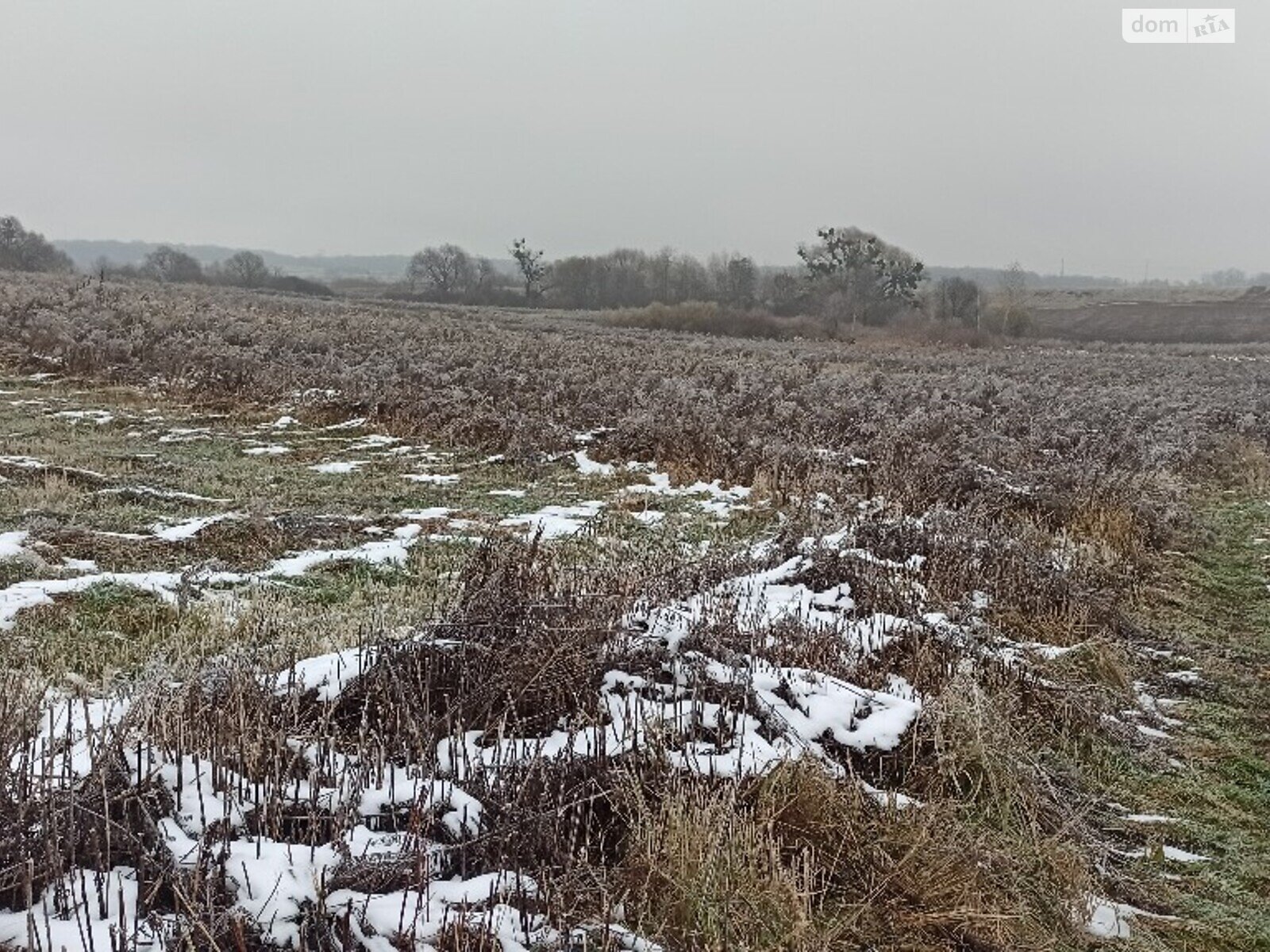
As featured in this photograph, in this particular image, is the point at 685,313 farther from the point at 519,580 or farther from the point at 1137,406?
the point at 519,580

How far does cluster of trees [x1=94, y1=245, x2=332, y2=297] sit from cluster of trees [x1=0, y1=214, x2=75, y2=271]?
4.99m

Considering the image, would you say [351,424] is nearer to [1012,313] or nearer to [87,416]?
[87,416]

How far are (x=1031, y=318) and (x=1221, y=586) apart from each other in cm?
A: 6888

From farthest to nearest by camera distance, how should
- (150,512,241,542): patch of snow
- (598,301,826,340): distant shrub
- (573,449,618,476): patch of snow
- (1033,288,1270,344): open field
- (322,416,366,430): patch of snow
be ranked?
1. (1033,288,1270,344): open field
2. (598,301,826,340): distant shrub
3. (322,416,366,430): patch of snow
4. (573,449,618,476): patch of snow
5. (150,512,241,542): patch of snow

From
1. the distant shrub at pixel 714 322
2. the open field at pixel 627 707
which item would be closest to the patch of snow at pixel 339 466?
the open field at pixel 627 707

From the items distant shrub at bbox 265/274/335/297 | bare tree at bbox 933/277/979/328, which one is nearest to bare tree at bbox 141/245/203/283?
distant shrub at bbox 265/274/335/297

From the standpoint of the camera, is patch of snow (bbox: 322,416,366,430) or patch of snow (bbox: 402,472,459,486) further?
patch of snow (bbox: 322,416,366,430)

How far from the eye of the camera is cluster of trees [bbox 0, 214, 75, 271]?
212ft

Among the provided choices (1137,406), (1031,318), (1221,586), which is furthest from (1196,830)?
(1031,318)

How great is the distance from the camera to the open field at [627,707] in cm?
314

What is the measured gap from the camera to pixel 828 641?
539 centimetres

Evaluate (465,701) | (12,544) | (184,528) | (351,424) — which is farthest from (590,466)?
(465,701)

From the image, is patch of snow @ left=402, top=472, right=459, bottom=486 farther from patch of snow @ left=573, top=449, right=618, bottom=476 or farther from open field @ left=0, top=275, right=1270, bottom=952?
patch of snow @ left=573, top=449, right=618, bottom=476

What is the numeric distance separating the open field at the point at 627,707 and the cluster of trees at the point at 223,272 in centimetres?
7084
